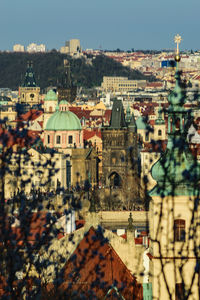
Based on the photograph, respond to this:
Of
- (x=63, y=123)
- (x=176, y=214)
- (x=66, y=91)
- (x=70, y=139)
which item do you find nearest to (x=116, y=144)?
(x=70, y=139)

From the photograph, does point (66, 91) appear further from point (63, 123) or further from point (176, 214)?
point (176, 214)

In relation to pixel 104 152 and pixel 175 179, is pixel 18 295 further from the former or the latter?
pixel 104 152

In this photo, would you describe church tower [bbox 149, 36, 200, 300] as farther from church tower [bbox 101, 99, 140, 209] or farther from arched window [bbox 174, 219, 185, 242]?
church tower [bbox 101, 99, 140, 209]

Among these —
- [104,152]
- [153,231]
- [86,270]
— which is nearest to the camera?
[153,231]

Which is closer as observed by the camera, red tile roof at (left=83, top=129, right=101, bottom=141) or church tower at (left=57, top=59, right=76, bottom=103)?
red tile roof at (left=83, top=129, right=101, bottom=141)

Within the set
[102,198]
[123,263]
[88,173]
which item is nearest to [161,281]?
[123,263]

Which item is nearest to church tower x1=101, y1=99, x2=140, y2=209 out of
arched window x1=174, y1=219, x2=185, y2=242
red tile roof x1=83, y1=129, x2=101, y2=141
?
red tile roof x1=83, y1=129, x2=101, y2=141

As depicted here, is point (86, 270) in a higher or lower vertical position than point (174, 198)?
lower

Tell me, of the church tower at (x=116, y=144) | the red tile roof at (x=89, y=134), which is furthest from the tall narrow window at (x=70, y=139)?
the red tile roof at (x=89, y=134)
